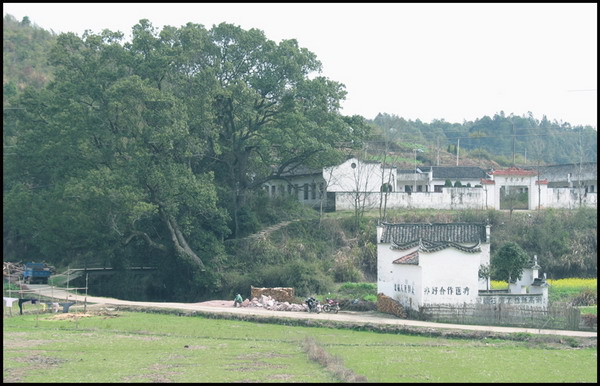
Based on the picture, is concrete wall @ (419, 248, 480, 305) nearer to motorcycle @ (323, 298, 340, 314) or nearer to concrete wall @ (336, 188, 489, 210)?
motorcycle @ (323, 298, 340, 314)

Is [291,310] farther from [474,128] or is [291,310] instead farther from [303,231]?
[474,128]

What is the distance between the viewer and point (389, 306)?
3694cm

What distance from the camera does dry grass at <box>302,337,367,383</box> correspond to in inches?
823

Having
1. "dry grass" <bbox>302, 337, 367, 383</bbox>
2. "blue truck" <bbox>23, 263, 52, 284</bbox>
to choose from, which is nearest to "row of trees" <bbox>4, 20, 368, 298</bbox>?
"blue truck" <bbox>23, 263, 52, 284</bbox>

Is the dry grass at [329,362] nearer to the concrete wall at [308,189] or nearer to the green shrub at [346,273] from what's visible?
the green shrub at [346,273]

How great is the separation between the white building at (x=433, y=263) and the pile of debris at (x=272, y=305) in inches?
180

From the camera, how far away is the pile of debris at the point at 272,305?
38.7 metres

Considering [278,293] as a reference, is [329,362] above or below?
below

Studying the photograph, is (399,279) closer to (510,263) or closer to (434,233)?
(434,233)

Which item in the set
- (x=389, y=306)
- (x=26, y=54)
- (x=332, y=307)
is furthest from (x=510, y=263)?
(x=26, y=54)

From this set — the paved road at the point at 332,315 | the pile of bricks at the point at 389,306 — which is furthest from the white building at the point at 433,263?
the paved road at the point at 332,315

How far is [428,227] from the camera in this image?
40.7m

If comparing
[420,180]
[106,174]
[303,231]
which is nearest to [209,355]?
[106,174]

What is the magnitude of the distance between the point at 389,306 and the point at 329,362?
13739 millimetres
